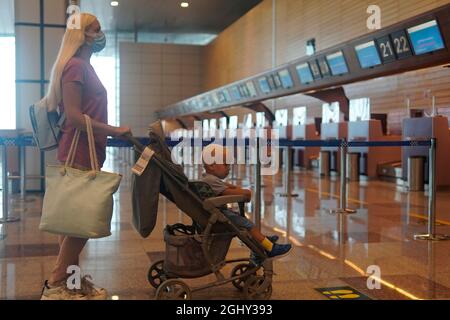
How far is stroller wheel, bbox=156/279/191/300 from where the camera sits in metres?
2.84

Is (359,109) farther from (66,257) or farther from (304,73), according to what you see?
(66,257)

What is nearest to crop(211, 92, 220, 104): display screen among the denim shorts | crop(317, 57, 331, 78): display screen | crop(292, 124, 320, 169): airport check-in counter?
crop(292, 124, 320, 169): airport check-in counter

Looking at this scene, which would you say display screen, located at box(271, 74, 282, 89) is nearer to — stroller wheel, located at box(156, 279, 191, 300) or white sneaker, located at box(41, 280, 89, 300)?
stroller wheel, located at box(156, 279, 191, 300)

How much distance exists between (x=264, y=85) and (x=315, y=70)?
3.47 meters

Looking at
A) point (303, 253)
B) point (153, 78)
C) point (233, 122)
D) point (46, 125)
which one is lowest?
point (303, 253)

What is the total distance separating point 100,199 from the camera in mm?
2674

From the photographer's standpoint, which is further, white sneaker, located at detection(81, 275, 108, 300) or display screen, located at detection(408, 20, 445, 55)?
display screen, located at detection(408, 20, 445, 55)

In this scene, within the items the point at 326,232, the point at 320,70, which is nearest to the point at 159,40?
the point at 320,70

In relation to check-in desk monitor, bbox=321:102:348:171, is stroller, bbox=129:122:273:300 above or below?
below

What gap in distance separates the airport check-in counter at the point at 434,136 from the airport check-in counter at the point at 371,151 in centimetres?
149

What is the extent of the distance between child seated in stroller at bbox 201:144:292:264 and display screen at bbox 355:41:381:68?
24.6 feet

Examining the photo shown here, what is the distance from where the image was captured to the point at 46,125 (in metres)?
2.79

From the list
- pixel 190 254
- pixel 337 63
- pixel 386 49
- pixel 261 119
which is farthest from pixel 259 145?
pixel 261 119
